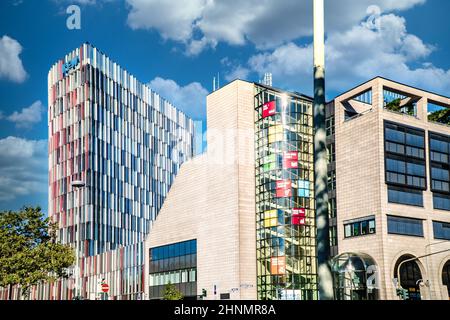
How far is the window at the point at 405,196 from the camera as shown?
226 feet

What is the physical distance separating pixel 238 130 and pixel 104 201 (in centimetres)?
5512

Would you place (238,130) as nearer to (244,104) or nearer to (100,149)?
(244,104)

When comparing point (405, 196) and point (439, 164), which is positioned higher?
point (439, 164)

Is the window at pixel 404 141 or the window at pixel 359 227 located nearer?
the window at pixel 359 227

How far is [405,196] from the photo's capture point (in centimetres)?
7012

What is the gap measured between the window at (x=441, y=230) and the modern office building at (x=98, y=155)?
206 feet

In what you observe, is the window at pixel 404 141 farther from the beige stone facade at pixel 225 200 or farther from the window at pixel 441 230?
the beige stone facade at pixel 225 200

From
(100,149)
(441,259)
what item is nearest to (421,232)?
(441,259)

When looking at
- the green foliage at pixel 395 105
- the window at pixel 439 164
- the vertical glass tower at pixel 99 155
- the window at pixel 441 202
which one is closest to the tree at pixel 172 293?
the window at pixel 441 202

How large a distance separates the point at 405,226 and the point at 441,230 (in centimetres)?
621

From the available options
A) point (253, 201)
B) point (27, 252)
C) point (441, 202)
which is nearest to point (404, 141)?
point (441, 202)

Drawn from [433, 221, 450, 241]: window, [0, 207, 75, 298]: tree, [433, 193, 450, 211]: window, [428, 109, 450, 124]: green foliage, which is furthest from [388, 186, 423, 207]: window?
[0, 207, 75, 298]: tree

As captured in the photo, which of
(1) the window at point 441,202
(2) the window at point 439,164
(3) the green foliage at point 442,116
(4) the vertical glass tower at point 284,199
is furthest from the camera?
(3) the green foliage at point 442,116

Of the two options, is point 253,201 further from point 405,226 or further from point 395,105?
point 395,105
